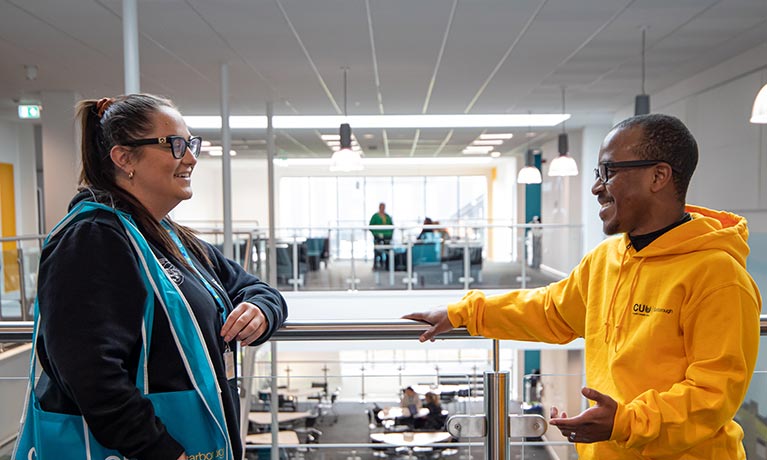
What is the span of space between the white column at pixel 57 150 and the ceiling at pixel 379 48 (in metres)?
0.22

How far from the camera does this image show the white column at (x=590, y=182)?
10.4m

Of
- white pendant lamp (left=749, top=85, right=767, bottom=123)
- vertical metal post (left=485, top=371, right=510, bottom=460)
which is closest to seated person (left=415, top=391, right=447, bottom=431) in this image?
white pendant lamp (left=749, top=85, right=767, bottom=123)

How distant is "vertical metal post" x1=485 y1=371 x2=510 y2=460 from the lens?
160cm

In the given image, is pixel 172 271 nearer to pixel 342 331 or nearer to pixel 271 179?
pixel 342 331

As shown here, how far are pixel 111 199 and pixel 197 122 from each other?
9.48 m

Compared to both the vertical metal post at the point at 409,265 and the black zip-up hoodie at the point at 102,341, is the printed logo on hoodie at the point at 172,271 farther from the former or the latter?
the vertical metal post at the point at 409,265

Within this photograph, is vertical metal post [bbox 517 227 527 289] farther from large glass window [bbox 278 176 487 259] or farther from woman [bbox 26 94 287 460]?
large glass window [bbox 278 176 487 259]

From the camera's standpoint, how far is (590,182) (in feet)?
34.6

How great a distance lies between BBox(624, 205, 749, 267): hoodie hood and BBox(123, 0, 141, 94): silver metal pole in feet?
10.9

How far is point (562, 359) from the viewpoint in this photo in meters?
11.9

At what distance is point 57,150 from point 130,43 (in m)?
4.11

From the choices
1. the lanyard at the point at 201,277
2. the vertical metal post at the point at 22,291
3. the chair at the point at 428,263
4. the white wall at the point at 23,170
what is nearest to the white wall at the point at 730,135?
the chair at the point at 428,263

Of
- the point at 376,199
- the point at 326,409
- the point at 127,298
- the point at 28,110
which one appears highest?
the point at 28,110

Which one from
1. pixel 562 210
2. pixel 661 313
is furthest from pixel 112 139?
pixel 562 210
